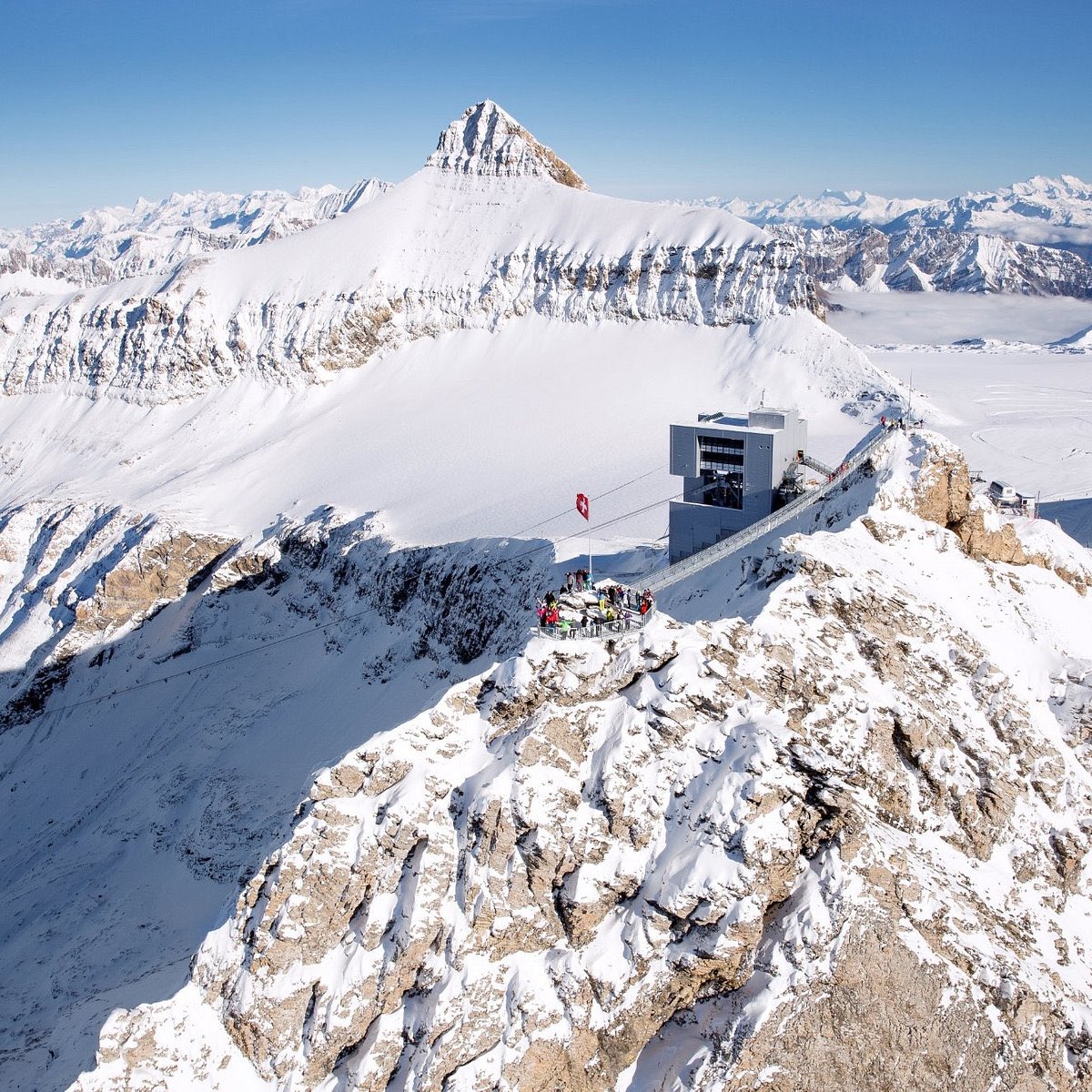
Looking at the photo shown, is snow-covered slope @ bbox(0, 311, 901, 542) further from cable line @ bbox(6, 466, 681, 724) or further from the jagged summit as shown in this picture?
the jagged summit

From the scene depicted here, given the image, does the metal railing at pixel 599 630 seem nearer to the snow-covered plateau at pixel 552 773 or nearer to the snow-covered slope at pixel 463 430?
the snow-covered plateau at pixel 552 773

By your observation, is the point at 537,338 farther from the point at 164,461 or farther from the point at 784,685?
the point at 784,685

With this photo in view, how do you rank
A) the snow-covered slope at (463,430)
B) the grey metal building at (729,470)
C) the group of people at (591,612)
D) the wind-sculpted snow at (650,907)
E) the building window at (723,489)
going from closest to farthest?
the wind-sculpted snow at (650,907) < the group of people at (591,612) < the grey metal building at (729,470) < the building window at (723,489) < the snow-covered slope at (463,430)

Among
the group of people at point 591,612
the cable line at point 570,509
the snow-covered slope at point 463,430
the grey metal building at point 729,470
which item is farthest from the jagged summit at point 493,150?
the group of people at point 591,612

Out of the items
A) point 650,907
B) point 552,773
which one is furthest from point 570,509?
point 650,907

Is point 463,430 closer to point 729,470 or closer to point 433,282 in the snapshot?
point 433,282

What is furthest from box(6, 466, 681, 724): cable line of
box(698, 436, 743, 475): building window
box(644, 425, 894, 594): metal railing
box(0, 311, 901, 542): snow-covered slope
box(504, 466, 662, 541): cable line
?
box(644, 425, 894, 594): metal railing
